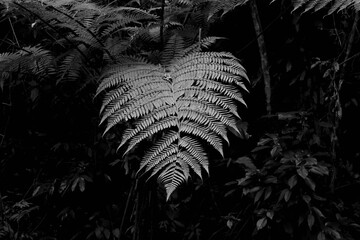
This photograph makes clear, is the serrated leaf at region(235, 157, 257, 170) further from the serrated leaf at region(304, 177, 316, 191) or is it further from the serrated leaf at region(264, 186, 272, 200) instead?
the serrated leaf at region(304, 177, 316, 191)

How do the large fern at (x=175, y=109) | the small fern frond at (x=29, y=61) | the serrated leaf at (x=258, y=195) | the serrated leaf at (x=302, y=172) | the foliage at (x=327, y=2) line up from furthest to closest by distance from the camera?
the serrated leaf at (x=258, y=195), the serrated leaf at (x=302, y=172), the small fern frond at (x=29, y=61), the foliage at (x=327, y=2), the large fern at (x=175, y=109)

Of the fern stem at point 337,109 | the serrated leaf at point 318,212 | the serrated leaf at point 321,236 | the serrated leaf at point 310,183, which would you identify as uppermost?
the fern stem at point 337,109

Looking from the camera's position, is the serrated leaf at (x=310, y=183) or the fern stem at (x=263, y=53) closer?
the serrated leaf at (x=310, y=183)

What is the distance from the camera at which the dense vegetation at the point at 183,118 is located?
1.27 meters

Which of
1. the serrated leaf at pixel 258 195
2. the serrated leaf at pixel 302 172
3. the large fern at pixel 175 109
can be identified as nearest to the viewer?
the large fern at pixel 175 109

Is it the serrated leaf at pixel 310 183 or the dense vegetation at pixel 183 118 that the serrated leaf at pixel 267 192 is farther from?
the serrated leaf at pixel 310 183

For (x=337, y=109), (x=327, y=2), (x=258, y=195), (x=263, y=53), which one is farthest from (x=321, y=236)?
(x=327, y=2)

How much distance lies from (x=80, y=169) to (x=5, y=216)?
0.57 metres

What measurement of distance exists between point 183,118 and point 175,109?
4 cm

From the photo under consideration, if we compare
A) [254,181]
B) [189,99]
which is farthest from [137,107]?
[254,181]

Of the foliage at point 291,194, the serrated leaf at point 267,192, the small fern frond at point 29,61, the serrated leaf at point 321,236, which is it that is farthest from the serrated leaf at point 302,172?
the small fern frond at point 29,61

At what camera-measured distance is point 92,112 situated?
2436 mm

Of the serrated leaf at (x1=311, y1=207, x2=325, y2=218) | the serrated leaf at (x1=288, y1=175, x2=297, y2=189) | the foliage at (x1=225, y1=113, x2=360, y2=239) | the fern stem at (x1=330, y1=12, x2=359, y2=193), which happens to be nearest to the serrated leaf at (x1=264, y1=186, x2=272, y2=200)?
the foliage at (x1=225, y1=113, x2=360, y2=239)

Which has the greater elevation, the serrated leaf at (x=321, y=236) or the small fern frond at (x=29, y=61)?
the small fern frond at (x=29, y=61)
